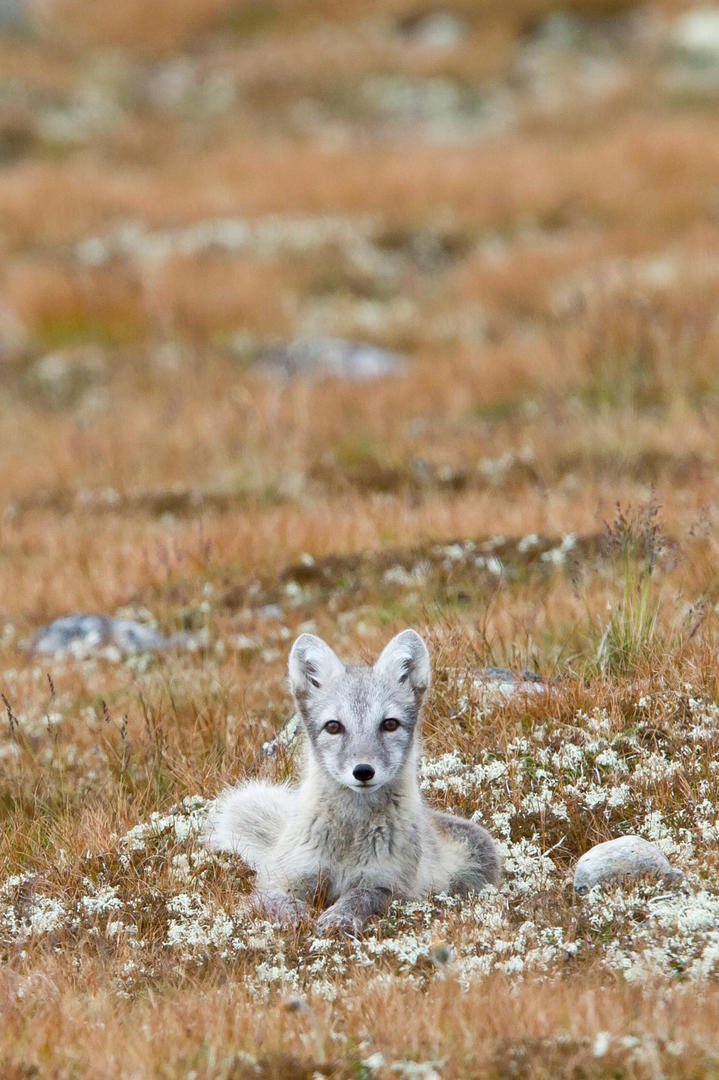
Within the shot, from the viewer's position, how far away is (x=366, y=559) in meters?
9.61

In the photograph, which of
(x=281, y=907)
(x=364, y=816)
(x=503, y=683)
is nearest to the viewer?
→ (x=281, y=907)

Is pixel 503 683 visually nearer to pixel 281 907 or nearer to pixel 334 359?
pixel 281 907

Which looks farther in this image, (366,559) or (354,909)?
(366,559)

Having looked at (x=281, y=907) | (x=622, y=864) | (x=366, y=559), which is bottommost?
(x=281, y=907)

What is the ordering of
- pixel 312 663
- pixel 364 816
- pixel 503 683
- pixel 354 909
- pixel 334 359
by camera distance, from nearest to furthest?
pixel 354 909, pixel 364 816, pixel 312 663, pixel 503 683, pixel 334 359

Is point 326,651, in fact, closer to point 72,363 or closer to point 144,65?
point 72,363

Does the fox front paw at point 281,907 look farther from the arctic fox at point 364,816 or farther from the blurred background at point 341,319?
the blurred background at point 341,319

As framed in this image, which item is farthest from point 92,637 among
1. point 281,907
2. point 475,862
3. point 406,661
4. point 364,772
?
point 364,772

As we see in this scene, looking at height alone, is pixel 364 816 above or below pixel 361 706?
below

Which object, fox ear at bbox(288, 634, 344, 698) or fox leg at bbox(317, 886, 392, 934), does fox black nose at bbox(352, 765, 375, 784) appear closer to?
fox leg at bbox(317, 886, 392, 934)

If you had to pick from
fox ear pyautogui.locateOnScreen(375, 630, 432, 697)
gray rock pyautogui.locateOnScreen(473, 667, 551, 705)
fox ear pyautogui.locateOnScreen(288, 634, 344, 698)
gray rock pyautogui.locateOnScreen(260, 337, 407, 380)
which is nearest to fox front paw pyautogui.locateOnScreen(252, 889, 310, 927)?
fox ear pyautogui.locateOnScreen(288, 634, 344, 698)

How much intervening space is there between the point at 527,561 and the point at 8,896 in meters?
4.60

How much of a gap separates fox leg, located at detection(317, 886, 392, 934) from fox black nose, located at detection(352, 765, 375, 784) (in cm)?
52

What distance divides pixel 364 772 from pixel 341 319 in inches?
523
